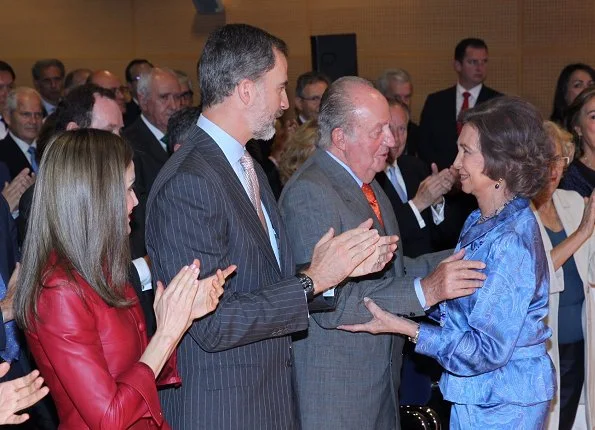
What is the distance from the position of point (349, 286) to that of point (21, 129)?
4.24 metres

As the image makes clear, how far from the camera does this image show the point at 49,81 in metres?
8.41

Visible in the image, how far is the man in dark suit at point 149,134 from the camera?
4602 mm

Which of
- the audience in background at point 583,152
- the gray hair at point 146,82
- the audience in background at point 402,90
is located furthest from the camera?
the audience in background at point 402,90

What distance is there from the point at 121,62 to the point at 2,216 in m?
6.26

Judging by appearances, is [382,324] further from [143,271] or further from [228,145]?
[143,271]

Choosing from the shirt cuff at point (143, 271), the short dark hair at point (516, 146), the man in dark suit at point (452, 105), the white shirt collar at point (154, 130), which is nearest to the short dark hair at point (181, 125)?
the shirt cuff at point (143, 271)

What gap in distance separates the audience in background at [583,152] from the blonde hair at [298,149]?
1409 millimetres

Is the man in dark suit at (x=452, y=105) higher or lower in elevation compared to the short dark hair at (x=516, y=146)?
lower

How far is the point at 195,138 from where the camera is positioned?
272cm

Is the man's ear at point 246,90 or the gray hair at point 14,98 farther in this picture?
the gray hair at point 14,98

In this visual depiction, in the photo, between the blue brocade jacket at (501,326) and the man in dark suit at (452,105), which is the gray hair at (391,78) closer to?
the man in dark suit at (452,105)

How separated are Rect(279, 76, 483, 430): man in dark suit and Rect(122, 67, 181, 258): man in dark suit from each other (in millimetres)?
1435

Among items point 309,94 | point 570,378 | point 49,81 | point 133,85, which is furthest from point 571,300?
point 49,81

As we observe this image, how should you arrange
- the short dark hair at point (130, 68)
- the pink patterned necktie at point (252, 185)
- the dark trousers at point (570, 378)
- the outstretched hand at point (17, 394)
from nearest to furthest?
the outstretched hand at point (17, 394) → the pink patterned necktie at point (252, 185) → the dark trousers at point (570, 378) → the short dark hair at point (130, 68)
